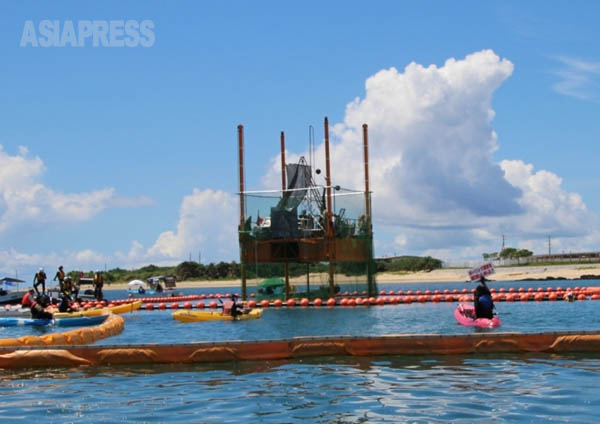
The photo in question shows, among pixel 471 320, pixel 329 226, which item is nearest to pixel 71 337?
pixel 471 320

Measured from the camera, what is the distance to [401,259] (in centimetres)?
15250

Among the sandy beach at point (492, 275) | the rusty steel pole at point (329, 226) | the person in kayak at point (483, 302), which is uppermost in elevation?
the rusty steel pole at point (329, 226)

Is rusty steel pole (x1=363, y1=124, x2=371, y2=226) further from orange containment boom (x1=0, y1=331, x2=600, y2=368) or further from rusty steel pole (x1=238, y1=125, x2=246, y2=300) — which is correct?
orange containment boom (x1=0, y1=331, x2=600, y2=368)

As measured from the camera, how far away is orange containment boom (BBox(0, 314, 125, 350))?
743 inches

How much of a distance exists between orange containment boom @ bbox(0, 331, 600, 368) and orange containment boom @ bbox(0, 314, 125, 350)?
129 centimetres

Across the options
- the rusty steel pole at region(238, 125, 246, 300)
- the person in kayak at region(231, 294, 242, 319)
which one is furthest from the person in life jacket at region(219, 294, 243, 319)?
the rusty steel pole at region(238, 125, 246, 300)

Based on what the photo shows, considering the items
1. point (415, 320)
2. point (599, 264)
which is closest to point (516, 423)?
point (415, 320)

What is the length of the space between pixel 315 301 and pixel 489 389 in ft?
97.7

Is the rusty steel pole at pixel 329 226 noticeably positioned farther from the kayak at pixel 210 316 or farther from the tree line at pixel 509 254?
the tree line at pixel 509 254

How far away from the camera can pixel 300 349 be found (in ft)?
55.9

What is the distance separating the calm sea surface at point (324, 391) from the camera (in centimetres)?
1143

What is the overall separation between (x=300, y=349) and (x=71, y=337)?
819cm

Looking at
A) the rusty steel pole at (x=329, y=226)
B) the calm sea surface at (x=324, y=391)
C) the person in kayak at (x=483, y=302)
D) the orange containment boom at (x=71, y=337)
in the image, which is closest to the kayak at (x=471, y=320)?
the person in kayak at (x=483, y=302)

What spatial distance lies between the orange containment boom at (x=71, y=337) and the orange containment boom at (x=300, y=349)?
4.25 ft
